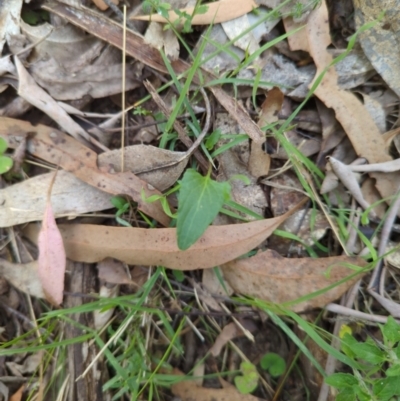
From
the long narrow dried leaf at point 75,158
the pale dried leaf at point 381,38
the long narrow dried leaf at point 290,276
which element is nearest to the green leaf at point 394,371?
the long narrow dried leaf at point 290,276

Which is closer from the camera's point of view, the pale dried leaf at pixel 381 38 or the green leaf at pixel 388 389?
the green leaf at pixel 388 389

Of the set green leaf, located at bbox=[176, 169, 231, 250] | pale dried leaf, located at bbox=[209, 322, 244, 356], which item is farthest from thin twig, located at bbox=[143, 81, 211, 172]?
pale dried leaf, located at bbox=[209, 322, 244, 356]

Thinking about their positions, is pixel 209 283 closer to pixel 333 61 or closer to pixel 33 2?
pixel 333 61

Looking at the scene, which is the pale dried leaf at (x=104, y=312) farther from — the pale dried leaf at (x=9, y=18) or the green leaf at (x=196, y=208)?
the pale dried leaf at (x=9, y=18)

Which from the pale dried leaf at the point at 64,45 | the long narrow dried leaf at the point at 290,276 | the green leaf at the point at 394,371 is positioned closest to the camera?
the green leaf at the point at 394,371

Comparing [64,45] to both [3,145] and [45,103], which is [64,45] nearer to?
[45,103]

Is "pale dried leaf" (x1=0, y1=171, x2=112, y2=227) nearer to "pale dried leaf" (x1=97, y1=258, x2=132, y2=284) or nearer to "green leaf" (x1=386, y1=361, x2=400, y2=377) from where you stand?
"pale dried leaf" (x1=97, y1=258, x2=132, y2=284)

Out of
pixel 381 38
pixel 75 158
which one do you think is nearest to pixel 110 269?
pixel 75 158
